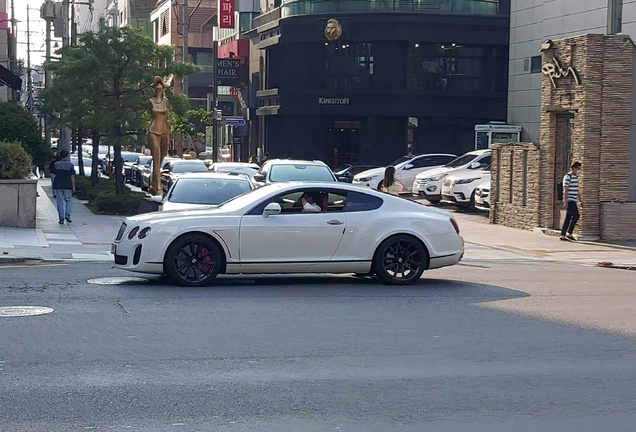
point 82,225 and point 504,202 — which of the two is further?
point 504,202

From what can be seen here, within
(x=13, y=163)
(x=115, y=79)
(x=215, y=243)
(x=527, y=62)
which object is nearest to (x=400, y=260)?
(x=215, y=243)

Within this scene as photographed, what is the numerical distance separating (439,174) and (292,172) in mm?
10913

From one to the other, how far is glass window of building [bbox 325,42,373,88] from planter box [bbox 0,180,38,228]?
105 feet

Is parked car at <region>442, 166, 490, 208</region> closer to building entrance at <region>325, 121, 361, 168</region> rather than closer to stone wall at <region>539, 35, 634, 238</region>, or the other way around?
stone wall at <region>539, 35, 634, 238</region>

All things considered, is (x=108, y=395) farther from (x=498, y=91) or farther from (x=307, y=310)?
(x=498, y=91)

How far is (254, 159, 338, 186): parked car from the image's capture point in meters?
22.7

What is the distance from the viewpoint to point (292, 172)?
925 inches

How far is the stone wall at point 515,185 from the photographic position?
24.8 meters

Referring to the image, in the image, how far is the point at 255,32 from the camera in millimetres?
59438

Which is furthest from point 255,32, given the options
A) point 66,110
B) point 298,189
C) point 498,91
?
point 298,189

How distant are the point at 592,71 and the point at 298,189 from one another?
10974 mm

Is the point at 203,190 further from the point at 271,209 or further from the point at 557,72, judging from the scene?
the point at 557,72

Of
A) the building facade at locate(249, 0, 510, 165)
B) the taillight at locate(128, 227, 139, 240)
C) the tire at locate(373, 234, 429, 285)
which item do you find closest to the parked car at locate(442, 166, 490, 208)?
the tire at locate(373, 234, 429, 285)

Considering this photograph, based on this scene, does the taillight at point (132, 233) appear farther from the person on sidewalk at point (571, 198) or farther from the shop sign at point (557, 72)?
the shop sign at point (557, 72)
